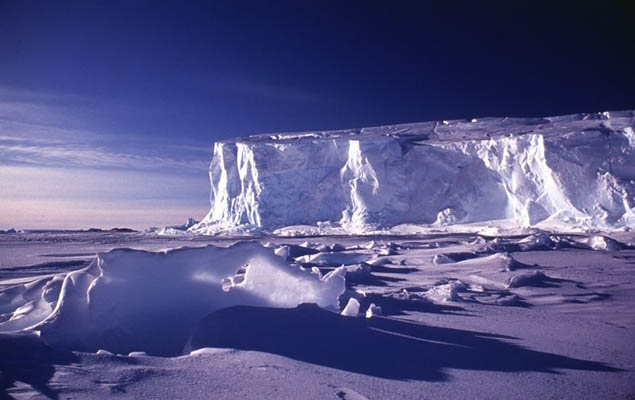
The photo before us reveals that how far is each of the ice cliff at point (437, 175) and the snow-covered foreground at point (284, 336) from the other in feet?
58.3

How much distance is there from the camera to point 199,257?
488cm

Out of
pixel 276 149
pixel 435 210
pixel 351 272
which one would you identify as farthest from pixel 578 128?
pixel 351 272

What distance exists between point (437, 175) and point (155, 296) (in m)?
24.3

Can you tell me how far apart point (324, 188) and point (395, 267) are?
19.0 metres

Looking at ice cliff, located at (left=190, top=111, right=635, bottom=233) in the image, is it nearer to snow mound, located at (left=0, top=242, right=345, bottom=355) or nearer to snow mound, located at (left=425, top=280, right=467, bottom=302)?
snow mound, located at (left=425, top=280, right=467, bottom=302)

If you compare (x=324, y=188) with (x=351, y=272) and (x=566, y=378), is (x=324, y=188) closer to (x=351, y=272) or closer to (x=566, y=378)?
(x=351, y=272)

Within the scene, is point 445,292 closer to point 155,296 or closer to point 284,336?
point 284,336

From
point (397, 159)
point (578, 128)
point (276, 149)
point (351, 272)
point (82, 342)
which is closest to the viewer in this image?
point (82, 342)

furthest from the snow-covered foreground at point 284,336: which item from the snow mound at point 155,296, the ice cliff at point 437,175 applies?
the ice cliff at point 437,175

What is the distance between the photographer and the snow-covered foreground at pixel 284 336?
303 centimetres

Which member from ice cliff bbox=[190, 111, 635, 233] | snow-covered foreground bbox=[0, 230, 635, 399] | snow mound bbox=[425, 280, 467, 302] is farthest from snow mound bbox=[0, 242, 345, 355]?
ice cliff bbox=[190, 111, 635, 233]

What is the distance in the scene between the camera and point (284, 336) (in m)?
3.99

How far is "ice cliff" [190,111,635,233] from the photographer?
874 inches

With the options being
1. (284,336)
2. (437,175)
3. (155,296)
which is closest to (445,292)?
(284,336)
